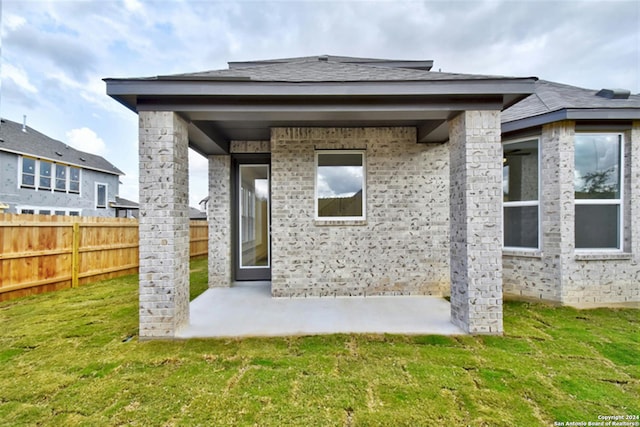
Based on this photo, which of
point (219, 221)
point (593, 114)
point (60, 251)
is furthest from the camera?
point (60, 251)

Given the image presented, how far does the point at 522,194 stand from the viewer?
5.07 metres

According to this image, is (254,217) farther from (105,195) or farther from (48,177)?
(105,195)

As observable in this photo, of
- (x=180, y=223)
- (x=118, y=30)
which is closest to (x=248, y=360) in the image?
(x=180, y=223)

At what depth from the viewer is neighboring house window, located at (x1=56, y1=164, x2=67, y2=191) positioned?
47.7 ft

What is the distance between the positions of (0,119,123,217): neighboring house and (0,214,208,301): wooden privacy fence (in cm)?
957

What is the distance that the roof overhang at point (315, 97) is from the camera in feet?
10.8

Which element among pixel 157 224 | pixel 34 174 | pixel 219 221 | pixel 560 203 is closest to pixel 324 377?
pixel 157 224

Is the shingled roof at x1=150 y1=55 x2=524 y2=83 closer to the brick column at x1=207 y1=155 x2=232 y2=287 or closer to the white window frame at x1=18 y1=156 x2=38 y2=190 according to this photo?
the brick column at x1=207 y1=155 x2=232 y2=287

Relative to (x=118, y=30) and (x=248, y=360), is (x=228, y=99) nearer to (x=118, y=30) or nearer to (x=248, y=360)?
(x=248, y=360)

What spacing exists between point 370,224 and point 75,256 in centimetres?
690

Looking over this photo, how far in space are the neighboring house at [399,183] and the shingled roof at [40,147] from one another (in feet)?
45.3

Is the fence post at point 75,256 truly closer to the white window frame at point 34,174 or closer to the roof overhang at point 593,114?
the roof overhang at point 593,114

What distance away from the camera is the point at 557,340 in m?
3.36

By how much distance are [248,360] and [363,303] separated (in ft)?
7.94
